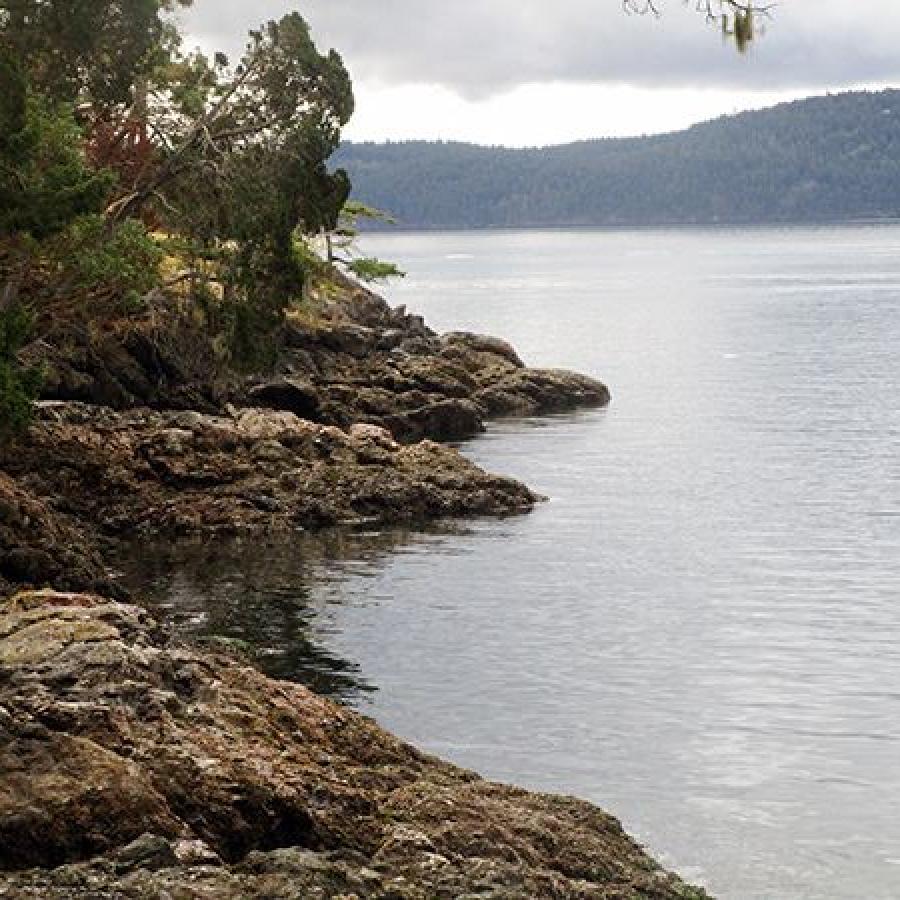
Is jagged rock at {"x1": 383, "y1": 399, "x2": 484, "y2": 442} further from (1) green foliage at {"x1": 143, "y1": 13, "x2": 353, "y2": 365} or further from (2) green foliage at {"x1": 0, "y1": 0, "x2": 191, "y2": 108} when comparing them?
(2) green foliage at {"x1": 0, "y1": 0, "x2": 191, "y2": 108}

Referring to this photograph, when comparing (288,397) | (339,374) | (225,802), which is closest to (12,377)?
(225,802)

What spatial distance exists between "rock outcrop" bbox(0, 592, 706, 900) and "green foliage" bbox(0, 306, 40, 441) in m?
5.92

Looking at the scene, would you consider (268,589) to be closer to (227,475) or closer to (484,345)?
(227,475)

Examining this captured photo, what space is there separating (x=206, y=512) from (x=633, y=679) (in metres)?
16.3

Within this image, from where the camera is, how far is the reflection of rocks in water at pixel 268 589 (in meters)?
32.1

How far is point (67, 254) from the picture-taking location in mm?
37625

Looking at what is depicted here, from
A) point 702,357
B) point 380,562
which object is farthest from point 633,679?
point 702,357

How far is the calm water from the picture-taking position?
24.4 metres

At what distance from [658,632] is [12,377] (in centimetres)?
1367

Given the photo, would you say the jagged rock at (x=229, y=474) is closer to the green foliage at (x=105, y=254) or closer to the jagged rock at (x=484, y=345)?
the green foliage at (x=105, y=254)

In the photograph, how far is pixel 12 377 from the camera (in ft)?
89.7

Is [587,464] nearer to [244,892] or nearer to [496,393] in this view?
[496,393]

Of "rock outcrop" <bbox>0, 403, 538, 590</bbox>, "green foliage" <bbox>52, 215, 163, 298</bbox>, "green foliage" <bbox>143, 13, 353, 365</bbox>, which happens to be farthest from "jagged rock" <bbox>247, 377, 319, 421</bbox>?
"green foliage" <bbox>52, 215, 163, 298</bbox>

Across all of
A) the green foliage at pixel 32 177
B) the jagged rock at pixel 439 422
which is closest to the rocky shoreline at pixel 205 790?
the green foliage at pixel 32 177
